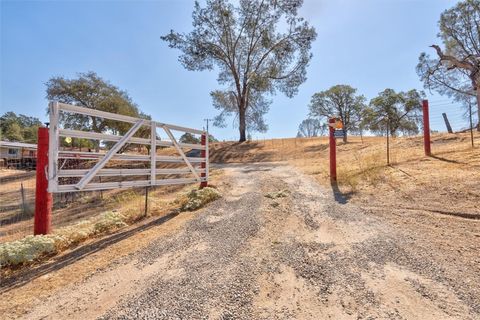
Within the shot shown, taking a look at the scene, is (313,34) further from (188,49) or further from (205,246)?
(205,246)

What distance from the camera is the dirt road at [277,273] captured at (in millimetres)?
2303

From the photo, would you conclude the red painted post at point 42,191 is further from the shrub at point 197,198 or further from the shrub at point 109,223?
the shrub at point 197,198

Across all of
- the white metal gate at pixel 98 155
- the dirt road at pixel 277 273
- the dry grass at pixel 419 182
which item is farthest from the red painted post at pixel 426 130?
the white metal gate at pixel 98 155

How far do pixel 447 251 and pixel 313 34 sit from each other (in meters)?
24.6

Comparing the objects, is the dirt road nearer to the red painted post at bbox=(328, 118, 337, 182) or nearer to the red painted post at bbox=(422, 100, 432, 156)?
the red painted post at bbox=(328, 118, 337, 182)

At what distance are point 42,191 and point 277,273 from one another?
150 inches

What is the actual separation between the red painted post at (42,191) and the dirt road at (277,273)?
1.15 metres

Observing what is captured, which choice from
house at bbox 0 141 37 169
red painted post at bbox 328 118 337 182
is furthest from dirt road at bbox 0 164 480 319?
house at bbox 0 141 37 169

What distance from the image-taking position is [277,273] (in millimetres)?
2902

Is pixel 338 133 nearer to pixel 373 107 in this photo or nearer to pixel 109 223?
pixel 109 223

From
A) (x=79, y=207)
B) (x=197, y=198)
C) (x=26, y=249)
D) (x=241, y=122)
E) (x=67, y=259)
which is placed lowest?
(x=79, y=207)

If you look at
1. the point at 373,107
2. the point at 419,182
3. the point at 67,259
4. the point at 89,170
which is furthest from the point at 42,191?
the point at 373,107

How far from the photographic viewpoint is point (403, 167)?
7547 millimetres

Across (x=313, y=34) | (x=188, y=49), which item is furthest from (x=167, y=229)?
(x=313, y=34)
